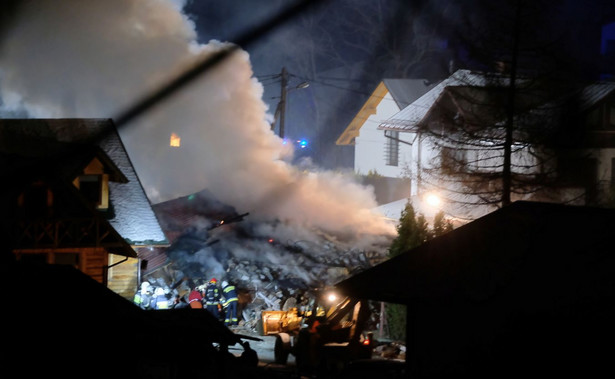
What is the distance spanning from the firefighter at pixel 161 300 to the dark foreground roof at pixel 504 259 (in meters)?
11.6

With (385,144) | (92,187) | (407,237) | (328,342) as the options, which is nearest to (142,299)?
(92,187)

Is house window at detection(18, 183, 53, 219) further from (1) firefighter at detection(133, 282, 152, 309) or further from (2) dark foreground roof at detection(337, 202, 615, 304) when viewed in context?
(2) dark foreground roof at detection(337, 202, 615, 304)

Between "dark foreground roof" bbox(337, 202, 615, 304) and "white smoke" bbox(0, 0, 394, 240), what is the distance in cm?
2411

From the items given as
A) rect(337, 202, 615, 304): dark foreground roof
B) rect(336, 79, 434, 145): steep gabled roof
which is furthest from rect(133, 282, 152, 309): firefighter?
rect(336, 79, 434, 145): steep gabled roof

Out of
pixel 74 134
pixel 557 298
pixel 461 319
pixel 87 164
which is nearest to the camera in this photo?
pixel 557 298

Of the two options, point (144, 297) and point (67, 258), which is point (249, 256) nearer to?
point (144, 297)

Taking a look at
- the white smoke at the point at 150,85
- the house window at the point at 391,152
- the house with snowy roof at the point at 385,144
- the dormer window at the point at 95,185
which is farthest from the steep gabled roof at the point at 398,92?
the dormer window at the point at 95,185

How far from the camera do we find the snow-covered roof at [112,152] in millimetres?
21922

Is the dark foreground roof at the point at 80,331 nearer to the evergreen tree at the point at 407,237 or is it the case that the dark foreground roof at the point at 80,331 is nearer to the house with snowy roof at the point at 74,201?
the house with snowy roof at the point at 74,201

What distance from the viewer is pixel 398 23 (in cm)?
5438

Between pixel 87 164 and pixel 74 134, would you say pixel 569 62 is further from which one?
pixel 74 134

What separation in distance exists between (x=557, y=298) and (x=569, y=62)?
11.4 m

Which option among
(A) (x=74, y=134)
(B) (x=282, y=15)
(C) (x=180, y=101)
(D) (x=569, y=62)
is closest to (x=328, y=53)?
(B) (x=282, y=15)

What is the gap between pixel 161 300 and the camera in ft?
70.4
